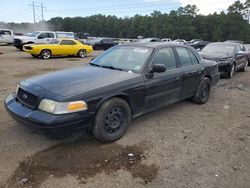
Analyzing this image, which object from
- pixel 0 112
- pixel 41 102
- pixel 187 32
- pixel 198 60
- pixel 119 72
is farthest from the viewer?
pixel 187 32

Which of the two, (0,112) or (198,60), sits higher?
(198,60)

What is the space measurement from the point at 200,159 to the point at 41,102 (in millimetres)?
2437

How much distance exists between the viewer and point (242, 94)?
7.53 meters

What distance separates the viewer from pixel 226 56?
987 cm

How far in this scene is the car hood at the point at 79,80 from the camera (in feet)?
11.9

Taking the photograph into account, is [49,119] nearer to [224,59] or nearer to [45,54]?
[224,59]

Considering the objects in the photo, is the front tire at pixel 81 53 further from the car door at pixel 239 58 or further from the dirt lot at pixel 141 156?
the dirt lot at pixel 141 156

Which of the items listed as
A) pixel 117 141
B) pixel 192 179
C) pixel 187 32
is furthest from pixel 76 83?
pixel 187 32

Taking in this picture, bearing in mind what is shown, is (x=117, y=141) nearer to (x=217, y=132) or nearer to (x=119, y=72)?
(x=119, y=72)

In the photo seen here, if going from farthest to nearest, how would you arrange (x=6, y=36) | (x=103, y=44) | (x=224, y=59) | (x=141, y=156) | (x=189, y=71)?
(x=103, y=44), (x=6, y=36), (x=224, y=59), (x=189, y=71), (x=141, y=156)

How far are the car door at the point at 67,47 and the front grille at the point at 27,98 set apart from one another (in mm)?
12590

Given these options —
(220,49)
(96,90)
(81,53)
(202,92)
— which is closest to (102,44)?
(81,53)

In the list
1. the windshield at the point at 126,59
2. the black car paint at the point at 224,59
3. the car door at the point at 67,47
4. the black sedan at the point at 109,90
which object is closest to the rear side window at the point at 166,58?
the black sedan at the point at 109,90

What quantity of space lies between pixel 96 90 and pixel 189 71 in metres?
2.57
